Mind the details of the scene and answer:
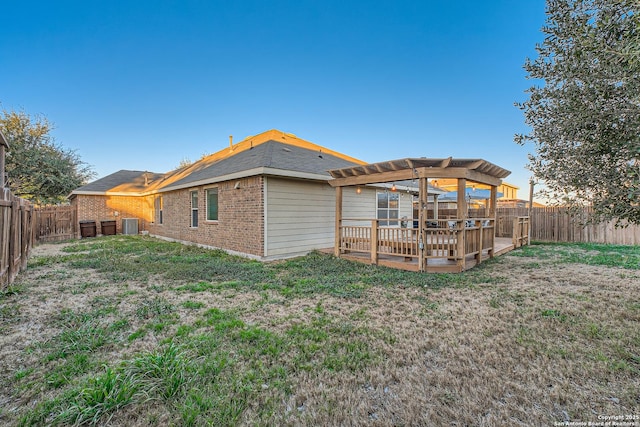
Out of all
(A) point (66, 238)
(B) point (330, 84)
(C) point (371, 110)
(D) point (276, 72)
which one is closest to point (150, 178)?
(A) point (66, 238)

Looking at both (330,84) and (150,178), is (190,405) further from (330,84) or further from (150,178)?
(150,178)

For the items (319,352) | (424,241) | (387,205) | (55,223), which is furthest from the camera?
(55,223)

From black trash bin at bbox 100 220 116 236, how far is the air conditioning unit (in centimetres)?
62

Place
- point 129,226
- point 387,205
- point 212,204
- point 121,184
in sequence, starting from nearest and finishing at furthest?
point 212,204 < point 387,205 < point 129,226 < point 121,184

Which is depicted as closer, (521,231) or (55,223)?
(521,231)

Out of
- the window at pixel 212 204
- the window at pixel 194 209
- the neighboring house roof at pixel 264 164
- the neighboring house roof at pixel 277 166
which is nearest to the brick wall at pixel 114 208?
the neighboring house roof at pixel 264 164

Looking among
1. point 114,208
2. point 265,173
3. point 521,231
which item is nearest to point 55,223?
point 114,208

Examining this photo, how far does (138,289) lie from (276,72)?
1072 centimetres

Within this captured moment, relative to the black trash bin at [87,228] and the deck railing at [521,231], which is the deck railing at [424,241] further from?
the black trash bin at [87,228]

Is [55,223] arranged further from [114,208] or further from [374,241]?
[374,241]

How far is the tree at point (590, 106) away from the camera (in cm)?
272

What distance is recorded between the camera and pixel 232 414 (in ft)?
6.25

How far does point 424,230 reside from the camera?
6.56 metres

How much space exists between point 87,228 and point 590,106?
19.6 metres
